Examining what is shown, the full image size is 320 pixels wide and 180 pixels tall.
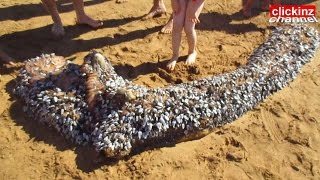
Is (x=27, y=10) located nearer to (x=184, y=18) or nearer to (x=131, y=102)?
(x=184, y=18)

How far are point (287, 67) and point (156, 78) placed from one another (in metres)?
1.88

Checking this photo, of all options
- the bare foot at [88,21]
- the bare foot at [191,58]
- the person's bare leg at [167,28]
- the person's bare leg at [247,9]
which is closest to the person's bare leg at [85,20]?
the bare foot at [88,21]

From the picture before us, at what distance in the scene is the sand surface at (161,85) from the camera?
4723 millimetres

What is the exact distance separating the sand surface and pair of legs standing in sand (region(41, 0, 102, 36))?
Result: 0.12m

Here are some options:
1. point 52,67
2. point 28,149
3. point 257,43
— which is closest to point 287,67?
point 257,43

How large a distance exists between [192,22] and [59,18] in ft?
7.34

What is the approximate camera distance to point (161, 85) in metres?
5.79

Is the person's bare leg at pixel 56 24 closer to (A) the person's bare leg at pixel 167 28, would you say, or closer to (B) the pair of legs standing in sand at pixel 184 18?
(A) the person's bare leg at pixel 167 28

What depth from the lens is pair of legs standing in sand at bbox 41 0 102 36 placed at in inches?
253

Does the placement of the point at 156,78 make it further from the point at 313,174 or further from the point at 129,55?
the point at 313,174

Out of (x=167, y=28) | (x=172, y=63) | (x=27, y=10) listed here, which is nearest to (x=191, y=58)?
(x=172, y=63)

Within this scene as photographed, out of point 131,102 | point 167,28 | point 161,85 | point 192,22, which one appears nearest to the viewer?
point 131,102

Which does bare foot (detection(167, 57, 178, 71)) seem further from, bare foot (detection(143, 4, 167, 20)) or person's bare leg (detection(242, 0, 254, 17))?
person's bare leg (detection(242, 0, 254, 17))

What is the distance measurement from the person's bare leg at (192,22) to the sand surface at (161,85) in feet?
0.50
